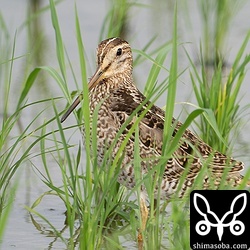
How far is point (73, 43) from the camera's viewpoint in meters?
10.1

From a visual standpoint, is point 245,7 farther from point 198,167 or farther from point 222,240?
point 222,240

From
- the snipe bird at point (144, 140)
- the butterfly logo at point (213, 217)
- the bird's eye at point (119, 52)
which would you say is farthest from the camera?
the bird's eye at point (119, 52)

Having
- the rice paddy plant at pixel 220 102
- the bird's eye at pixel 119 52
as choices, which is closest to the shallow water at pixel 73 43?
the bird's eye at pixel 119 52

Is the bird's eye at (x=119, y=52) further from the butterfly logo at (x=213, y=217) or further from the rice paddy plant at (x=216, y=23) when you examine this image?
the butterfly logo at (x=213, y=217)

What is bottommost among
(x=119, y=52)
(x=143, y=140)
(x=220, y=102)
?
(x=143, y=140)

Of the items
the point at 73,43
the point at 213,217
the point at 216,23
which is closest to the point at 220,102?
the point at 213,217

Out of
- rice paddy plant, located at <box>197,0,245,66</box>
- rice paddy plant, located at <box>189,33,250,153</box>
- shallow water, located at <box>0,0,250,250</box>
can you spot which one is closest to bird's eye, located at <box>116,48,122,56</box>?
shallow water, located at <box>0,0,250,250</box>

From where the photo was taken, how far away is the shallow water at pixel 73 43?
24.2 feet

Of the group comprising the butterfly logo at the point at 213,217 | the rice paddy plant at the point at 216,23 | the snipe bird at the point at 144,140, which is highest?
the rice paddy plant at the point at 216,23

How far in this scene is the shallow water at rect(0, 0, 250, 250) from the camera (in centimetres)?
739

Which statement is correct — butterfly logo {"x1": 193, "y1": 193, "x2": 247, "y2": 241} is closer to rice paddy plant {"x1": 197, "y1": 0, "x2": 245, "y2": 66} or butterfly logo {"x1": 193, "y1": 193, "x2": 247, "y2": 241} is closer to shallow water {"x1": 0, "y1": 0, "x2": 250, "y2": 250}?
shallow water {"x1": 0, "y1": 0, "x2": 250, "y2": 250}

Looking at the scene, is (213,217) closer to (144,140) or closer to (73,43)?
(144,140)

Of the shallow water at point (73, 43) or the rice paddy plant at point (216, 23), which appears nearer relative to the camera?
the shallow water at point (73, 43)

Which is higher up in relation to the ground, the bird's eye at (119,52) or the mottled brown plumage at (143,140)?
the bird's eye at (119,52)
